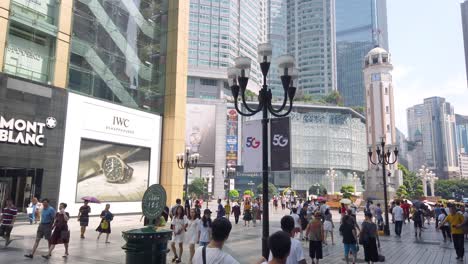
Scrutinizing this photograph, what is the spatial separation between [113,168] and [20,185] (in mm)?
6632

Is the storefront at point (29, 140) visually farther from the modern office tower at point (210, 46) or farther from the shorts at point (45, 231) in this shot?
the modern office tower at point (210, 46)

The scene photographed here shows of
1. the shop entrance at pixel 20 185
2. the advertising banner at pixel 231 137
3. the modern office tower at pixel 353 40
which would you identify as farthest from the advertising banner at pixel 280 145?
the modern office tower at pixel 353 40

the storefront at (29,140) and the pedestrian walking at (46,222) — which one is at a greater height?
the storefront at (29,140)

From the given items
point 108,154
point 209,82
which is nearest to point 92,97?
point 108,154

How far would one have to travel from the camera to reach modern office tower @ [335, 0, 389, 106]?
17575cm

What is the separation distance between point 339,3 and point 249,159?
202 metres

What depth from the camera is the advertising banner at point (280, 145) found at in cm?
862

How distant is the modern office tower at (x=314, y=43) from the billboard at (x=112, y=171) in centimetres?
14324

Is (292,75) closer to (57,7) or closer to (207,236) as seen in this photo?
(207,236)

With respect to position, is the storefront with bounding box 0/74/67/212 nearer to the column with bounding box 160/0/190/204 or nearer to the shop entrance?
the shop entrance

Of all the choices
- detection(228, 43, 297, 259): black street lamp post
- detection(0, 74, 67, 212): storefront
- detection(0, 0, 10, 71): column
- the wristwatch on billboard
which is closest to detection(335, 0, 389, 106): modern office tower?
the wristwatch on billboard

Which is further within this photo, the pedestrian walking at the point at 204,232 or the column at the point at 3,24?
the column at the point at 3,24

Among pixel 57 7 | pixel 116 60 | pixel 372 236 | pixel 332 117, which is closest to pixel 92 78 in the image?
pixel 116 60

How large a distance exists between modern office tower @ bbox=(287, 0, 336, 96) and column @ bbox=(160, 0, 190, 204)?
13664 cm
